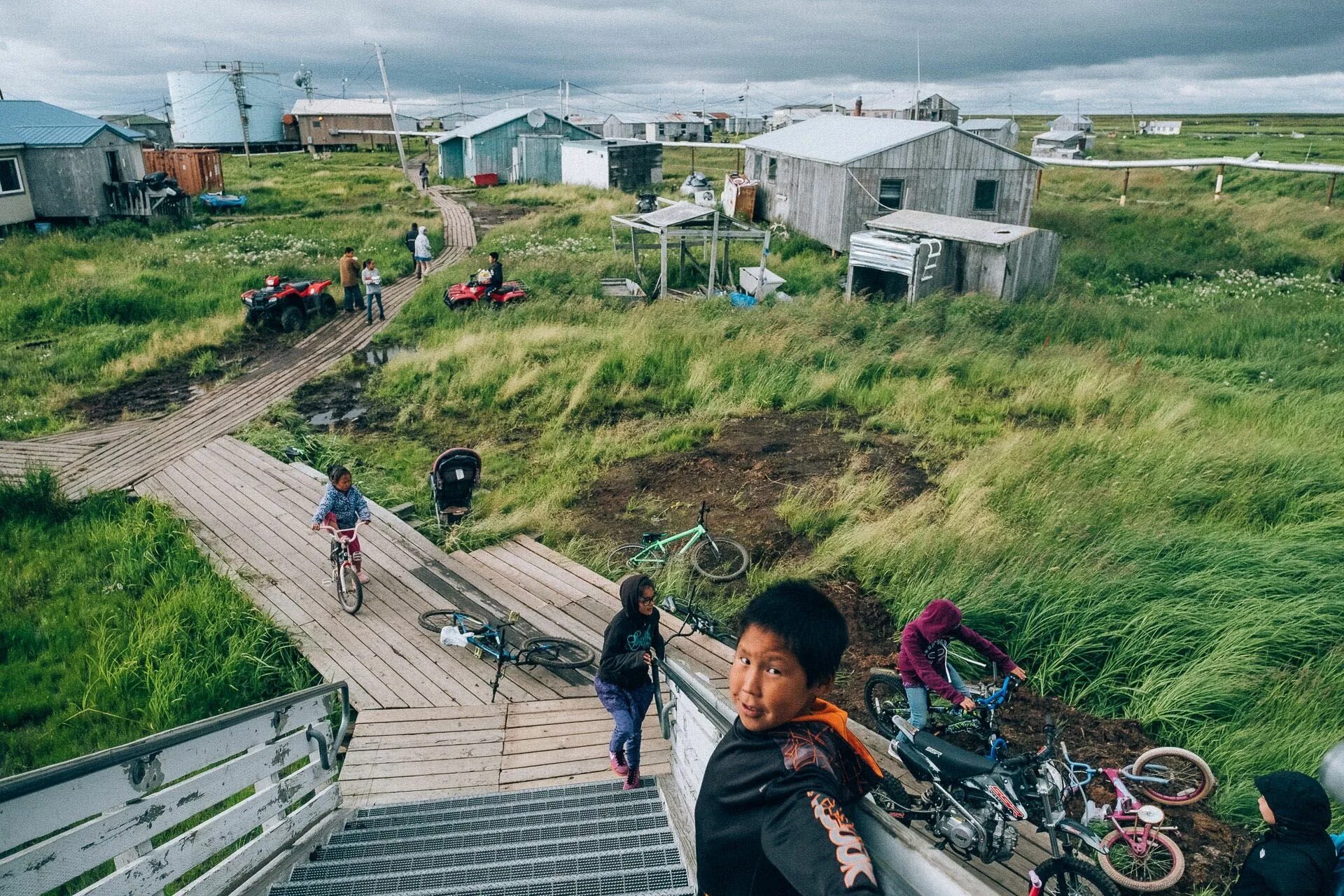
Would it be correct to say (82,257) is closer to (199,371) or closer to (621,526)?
(199,371)

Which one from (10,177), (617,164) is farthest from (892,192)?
(10,177)

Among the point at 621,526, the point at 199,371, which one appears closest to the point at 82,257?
the point at 199,371

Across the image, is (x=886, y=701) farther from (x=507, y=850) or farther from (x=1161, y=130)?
(x=1161, y=130)

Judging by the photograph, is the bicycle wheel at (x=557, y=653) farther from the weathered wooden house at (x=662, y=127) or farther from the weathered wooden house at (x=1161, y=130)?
the weathered wooden house at (x=1161, y=130)

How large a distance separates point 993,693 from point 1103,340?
13.1 metres

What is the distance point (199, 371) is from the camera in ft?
51.1

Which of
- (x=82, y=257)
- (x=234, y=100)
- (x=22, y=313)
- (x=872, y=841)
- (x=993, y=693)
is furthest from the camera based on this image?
(x=234, y=100)

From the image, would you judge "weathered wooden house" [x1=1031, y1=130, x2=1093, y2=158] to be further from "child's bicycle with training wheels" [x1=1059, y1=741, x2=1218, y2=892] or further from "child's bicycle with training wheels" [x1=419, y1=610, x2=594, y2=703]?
"child's bicycle with training wheels" [x1=419, y1=610, x2=594, y2=703]

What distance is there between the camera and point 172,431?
12.7m

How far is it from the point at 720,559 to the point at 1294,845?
541cm

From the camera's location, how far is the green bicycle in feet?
27.3

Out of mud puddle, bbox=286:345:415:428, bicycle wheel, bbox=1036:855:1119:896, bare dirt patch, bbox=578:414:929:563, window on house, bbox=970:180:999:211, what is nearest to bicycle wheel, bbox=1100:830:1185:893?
bicycle wheel, bbox=1036:855:1119:896

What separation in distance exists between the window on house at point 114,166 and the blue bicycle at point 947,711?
33.5m

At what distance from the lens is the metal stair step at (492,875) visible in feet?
12.2
